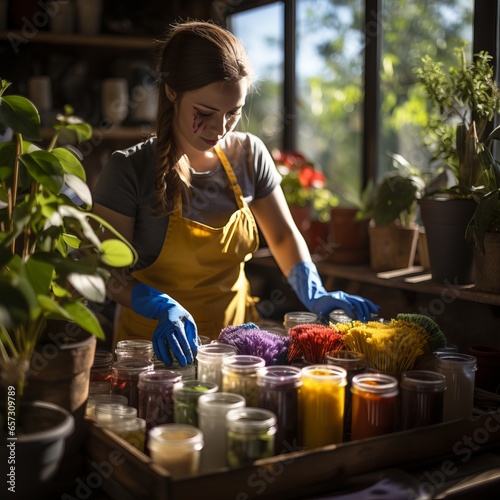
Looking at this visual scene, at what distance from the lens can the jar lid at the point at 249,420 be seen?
113cm

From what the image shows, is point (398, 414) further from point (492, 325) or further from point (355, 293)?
point (355, 293)

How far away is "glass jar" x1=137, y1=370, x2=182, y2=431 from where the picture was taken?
1304mm

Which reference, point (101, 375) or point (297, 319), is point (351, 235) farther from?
point (101, 375)

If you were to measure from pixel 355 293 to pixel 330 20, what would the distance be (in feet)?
4.46

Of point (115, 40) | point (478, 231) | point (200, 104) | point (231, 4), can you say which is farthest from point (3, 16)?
point (478, 231)

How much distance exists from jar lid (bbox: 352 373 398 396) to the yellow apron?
2.61ft

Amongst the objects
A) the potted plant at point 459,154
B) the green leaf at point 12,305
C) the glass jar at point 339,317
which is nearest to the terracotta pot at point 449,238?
the potted plant at point 459,154

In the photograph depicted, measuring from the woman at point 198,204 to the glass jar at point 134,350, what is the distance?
0.13 meters

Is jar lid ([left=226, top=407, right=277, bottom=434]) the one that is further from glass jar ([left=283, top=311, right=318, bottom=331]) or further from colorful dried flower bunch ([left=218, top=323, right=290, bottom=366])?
glass jar ([left=283, top=311, right=318, bottom=331])

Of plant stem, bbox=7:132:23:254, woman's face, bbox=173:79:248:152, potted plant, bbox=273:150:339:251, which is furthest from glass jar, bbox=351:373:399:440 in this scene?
potted plant, bbox=273:150:339:251

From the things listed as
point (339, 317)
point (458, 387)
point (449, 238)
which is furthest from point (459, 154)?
point (458, 387)

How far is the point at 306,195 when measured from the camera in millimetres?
2828

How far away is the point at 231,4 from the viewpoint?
3490 mm

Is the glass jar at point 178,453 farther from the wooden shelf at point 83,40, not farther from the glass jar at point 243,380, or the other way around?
the wooden shelf at point 83,40
